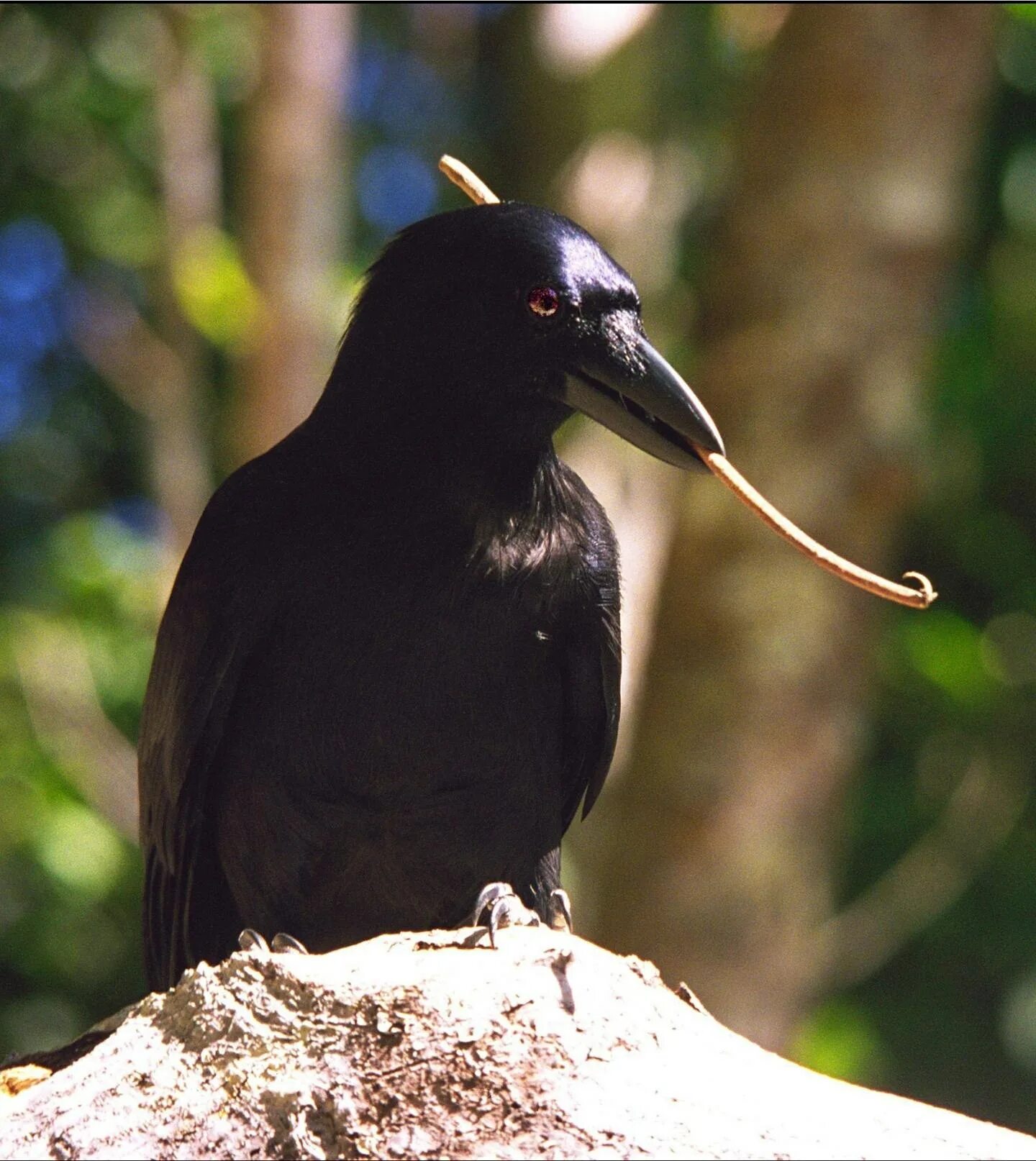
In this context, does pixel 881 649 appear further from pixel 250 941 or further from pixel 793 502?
pixel 250 941

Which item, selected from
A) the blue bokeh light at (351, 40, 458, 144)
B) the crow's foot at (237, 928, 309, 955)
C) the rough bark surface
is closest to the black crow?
the crow's foot at (237, 928, 309, 955)

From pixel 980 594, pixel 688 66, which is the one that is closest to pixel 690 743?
pixel 980 594

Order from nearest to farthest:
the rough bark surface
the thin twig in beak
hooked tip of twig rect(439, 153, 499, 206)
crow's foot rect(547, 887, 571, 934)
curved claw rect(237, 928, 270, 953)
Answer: the rough bark surface → the thin twig in beak → curved claw rect(237, 928, 270, 953) → crow's foot rect(547, 887, 571, 934) → hooked tip of twig rect(439, 153, 499, 206)

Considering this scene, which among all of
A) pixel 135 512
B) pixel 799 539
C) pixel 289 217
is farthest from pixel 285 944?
pixel 135 512

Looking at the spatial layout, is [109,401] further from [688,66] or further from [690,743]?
[690,743]

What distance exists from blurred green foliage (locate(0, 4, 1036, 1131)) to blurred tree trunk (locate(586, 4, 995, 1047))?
91 cm

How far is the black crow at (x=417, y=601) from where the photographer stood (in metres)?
3.33

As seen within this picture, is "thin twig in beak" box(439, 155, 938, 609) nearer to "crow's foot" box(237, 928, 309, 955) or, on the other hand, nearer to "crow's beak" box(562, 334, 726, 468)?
"crow's beak" box(562, 334, 726, 468)

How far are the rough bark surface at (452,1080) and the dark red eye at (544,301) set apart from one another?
50.3 inches

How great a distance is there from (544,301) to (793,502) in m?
2.95

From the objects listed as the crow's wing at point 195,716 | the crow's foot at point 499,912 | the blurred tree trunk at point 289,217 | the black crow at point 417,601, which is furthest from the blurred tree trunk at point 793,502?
the crow's foot at point 499,912

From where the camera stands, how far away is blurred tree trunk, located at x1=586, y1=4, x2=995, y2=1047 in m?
6.07

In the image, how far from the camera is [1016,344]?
26.7ft

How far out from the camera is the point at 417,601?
3.34 metres
